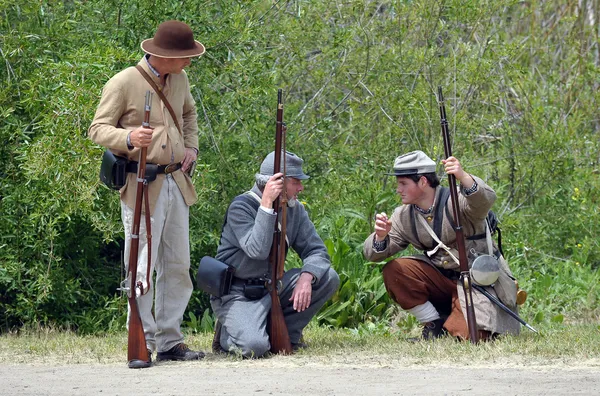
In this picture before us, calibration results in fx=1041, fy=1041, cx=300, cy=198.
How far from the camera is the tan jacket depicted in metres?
6.36

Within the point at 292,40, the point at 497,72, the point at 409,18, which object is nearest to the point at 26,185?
the point at 292,40

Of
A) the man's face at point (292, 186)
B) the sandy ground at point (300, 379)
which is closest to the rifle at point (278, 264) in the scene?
the man's face at point (292, 186)

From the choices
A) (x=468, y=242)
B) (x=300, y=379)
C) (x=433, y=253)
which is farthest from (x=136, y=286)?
(x=468, y=242)

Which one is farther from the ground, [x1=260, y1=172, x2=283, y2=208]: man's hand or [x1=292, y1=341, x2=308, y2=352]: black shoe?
[x1=260, y1=172, x2=283, y2=208]: man's hand

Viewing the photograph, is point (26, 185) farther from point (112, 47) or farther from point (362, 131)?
point (362, 131)

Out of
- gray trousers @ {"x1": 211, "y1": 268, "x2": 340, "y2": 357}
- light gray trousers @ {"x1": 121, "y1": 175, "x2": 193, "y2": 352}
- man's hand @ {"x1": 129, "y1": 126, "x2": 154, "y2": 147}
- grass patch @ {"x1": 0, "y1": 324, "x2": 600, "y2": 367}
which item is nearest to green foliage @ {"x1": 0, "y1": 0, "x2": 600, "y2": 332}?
grass patch @ {"x1": 0, "y1": 324, "x2": 600, "y2": 367}

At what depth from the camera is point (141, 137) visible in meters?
6.16

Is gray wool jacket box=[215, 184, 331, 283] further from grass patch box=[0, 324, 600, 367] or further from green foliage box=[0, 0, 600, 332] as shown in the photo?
green foliage box=[0, 0, 600, 332]

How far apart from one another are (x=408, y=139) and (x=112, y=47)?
132 inches

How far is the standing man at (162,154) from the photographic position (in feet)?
21.0

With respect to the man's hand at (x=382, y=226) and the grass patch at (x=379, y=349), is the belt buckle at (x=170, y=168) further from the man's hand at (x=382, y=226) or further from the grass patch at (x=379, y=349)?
the man's hand at (x=382, y=226)

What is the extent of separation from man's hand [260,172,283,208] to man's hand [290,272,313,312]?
0.60m

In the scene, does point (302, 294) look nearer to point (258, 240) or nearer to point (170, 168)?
point (258, 240)

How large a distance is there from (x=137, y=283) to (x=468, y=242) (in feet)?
7.65
